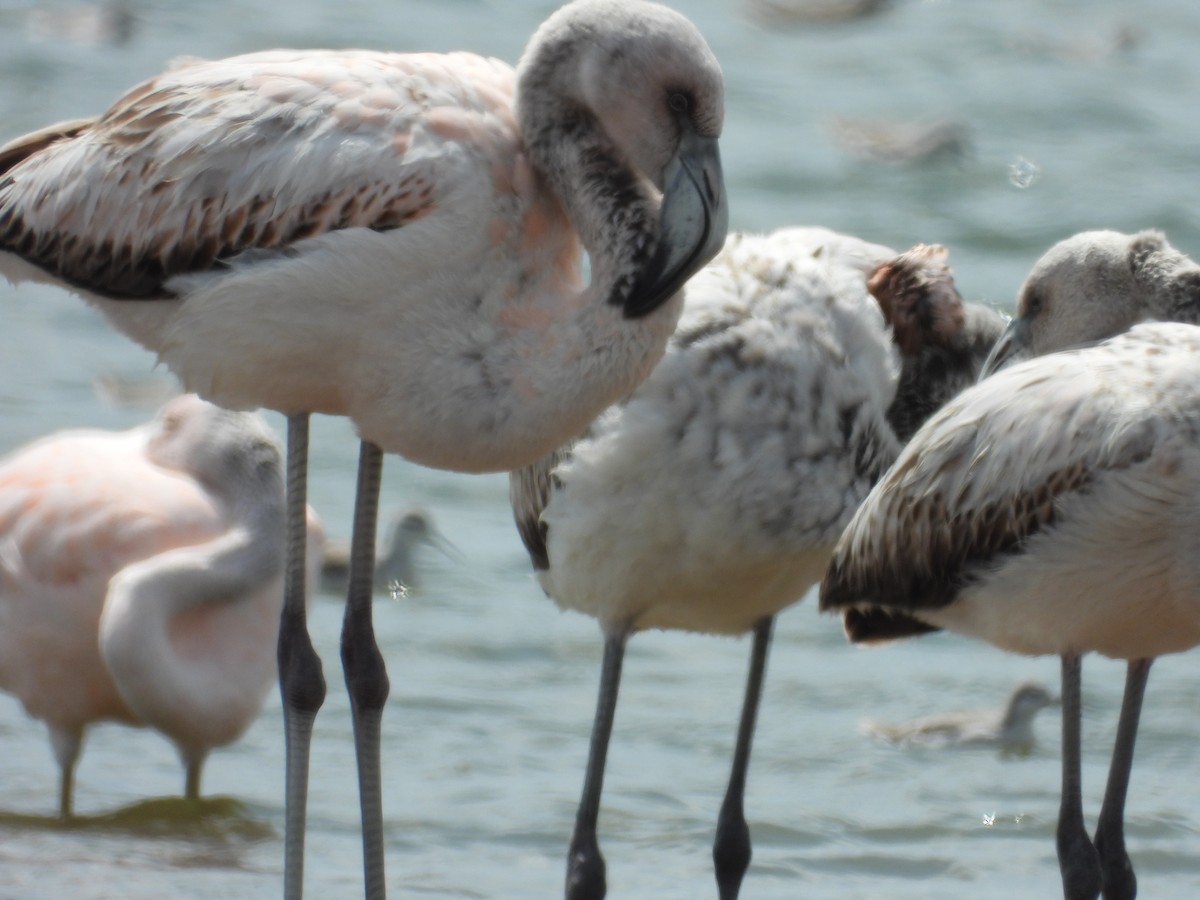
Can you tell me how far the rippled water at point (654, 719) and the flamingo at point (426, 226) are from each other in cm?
194

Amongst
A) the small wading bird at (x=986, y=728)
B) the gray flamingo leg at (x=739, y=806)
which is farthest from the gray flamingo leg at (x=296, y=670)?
the small wading bird at (x=986, y=728)

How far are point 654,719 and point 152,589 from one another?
2567mm

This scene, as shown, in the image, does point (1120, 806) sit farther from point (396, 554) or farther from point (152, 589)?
point (396, 554)

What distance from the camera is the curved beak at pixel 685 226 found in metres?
4.08

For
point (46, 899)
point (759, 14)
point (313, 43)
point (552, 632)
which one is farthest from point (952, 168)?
point (46, 899)

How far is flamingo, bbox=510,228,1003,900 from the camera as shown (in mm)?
5121

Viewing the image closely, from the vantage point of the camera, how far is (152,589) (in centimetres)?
644

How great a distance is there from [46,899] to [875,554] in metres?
2.29

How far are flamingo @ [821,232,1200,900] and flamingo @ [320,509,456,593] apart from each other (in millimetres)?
4713

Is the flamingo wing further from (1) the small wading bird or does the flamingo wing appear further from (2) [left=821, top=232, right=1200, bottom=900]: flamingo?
(1) the small wading bird

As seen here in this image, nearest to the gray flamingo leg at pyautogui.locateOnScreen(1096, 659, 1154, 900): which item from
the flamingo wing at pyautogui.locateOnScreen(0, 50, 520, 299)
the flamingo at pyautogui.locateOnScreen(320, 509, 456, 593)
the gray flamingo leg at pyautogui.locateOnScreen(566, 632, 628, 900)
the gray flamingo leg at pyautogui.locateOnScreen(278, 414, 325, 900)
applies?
the gray flamingo leg at pyautogui.locateOnScreen(566, 632, 628, 900)

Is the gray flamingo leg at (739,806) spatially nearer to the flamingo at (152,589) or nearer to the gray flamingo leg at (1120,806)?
the gray flamingo leg at (1120,806)

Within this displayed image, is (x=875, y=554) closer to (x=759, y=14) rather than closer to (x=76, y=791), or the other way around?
(x=76, y=791)

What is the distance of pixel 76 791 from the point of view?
22.2 ft
